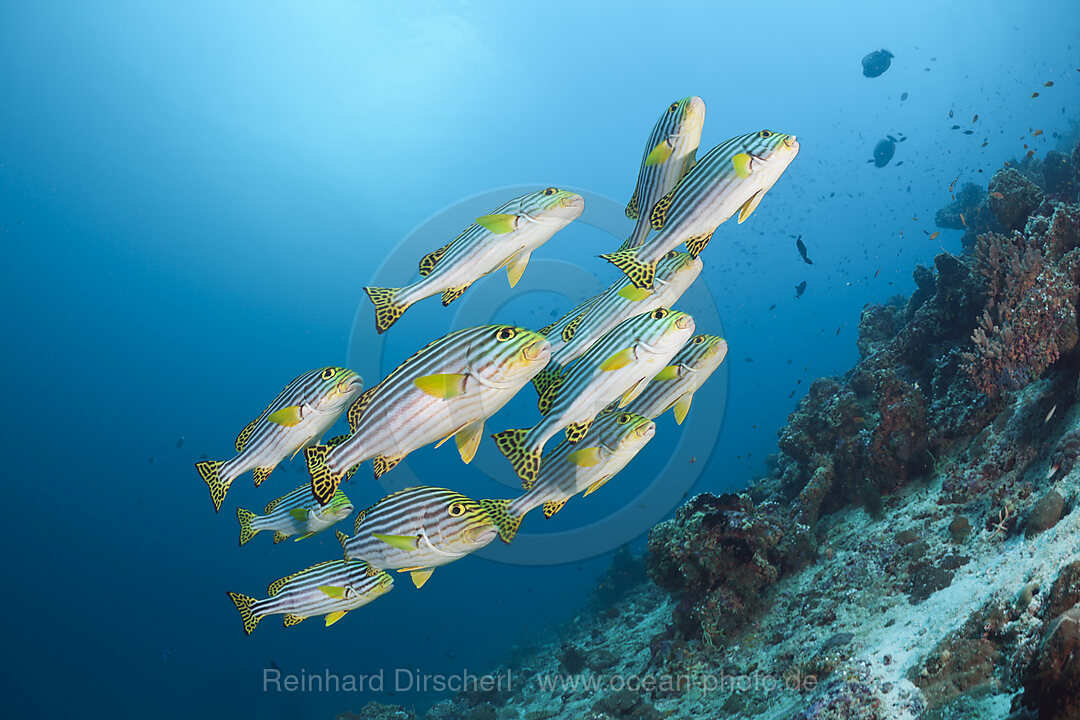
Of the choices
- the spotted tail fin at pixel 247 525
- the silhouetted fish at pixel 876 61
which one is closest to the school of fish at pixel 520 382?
the spotted tail fin at pixel 247 525

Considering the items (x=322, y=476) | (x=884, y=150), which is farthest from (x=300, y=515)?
(x=884, y=150)

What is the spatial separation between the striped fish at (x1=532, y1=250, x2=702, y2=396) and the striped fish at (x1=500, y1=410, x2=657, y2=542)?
0.62m

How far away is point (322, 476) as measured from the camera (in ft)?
10.8

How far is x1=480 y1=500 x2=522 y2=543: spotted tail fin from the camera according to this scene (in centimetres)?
354


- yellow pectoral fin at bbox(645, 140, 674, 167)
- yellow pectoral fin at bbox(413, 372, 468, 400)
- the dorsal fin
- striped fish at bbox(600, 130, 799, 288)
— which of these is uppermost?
the dorsal fin

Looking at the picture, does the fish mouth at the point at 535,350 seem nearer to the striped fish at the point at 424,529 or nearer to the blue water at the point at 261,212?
the striped fish at the point at 424,529

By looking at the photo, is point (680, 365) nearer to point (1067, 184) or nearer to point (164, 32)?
point (1067, 184)

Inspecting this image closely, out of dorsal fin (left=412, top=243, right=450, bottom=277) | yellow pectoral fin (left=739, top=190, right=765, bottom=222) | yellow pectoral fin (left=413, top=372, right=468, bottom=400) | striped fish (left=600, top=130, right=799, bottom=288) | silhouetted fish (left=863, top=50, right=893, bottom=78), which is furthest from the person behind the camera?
silhouetted fish (left=863, top=50, right=893, bottom=78)

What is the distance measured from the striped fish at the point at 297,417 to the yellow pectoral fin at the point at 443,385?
1.41 meters

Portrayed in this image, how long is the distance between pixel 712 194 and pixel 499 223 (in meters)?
1.43

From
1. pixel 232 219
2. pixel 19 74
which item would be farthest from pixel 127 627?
pixel 19 74

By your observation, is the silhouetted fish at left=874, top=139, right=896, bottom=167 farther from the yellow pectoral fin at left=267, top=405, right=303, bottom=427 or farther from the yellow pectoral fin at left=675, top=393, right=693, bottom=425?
the yellow pectoral fin at left=267, top=405, right=303, bottom=427

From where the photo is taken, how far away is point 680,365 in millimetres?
4137

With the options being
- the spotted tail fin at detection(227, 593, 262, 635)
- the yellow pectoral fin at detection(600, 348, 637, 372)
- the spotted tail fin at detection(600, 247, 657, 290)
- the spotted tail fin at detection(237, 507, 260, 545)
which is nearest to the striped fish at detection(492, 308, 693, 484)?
the yellow pectoral fin at detection(600, 348, 637, 372)
